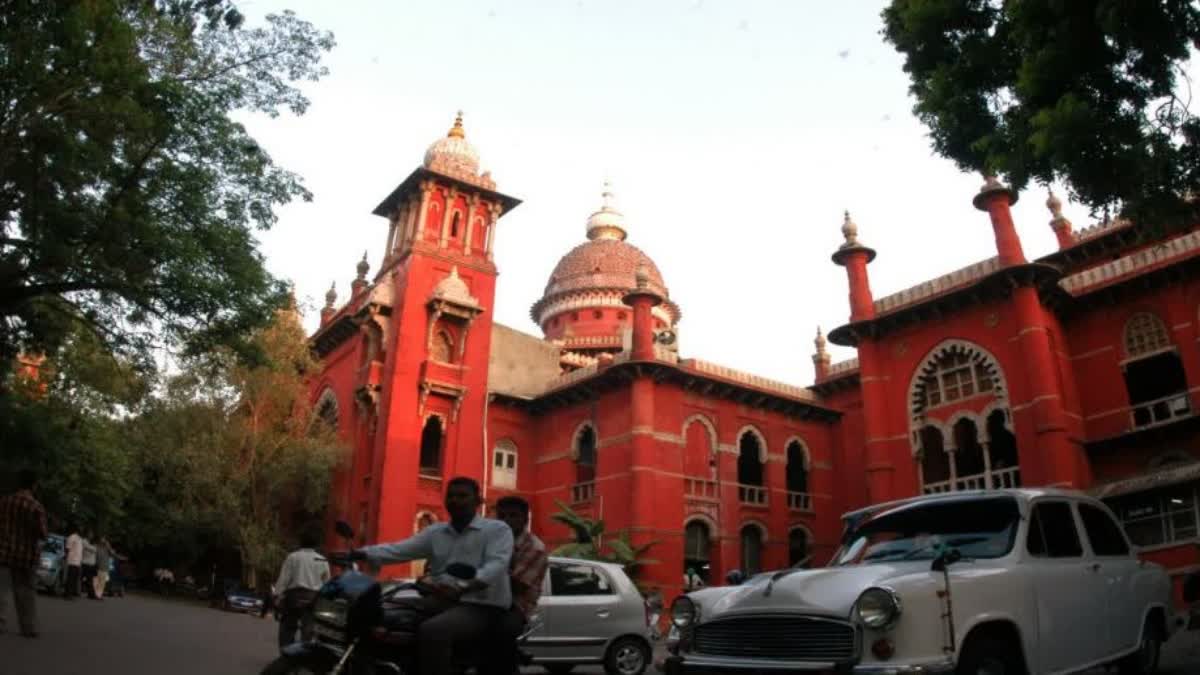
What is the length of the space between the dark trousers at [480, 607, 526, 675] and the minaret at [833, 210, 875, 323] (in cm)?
2091

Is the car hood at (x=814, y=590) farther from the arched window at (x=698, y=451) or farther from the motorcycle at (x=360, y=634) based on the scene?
the arched window at (x=698, y=451)

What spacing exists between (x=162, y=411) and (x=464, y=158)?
12798 millimetres

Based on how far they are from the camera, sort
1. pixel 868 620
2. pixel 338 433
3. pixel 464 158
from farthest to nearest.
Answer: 1. pixel 464 158
2. pixel 338 433
3. pixel 868 620

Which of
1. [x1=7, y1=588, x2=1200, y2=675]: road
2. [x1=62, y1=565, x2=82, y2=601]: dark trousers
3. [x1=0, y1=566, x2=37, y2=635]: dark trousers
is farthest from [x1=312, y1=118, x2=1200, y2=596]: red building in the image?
[x1=0, y1=566, x2=37, y2=635]: dark trousers

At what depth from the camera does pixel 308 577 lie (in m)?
8.52

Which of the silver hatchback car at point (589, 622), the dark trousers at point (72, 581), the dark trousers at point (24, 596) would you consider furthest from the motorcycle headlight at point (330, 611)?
the dark trousers at point (72, 581)

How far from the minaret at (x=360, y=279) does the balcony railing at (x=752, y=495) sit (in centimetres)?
1543

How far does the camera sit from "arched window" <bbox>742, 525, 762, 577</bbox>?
2670 centimetres

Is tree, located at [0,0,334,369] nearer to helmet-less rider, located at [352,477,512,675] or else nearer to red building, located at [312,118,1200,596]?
helmet-less rider, located at [352,477,512,675]

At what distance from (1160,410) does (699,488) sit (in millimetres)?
11877

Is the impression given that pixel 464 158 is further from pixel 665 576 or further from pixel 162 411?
pixel 665 576

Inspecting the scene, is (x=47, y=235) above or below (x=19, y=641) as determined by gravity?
above

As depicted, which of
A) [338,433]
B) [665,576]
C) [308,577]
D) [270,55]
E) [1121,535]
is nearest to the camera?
[1121,535]

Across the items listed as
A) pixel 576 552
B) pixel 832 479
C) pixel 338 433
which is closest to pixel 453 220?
pixel 338 433
